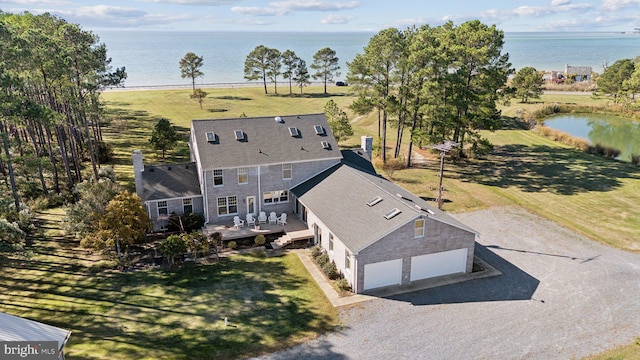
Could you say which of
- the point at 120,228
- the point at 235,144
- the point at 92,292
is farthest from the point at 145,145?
the point at 92,292

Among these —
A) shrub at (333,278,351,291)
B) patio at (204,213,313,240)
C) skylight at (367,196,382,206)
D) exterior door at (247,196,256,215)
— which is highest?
skylight at (367,196,382,206)

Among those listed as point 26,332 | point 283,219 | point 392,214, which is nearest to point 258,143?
point 283,219

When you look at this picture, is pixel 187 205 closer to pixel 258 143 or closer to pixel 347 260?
pixel 258 143

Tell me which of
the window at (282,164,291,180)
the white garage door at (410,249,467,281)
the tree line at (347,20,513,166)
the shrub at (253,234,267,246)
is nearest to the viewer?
the white garage door at (410,249,467,281)

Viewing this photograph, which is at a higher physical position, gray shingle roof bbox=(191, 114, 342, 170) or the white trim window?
gray shingle roof bbox=(191, 114, 342, 170)

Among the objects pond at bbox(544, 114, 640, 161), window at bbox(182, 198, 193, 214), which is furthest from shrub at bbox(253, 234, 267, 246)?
pond at bbox(544, 114, 640, 161)

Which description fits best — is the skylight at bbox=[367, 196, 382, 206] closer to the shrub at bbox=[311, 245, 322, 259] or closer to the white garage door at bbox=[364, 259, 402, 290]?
the white garage door at bbox=[364, 259, 402, 290]

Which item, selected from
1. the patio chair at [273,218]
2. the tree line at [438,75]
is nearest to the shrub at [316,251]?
the patio chair at [273,218]

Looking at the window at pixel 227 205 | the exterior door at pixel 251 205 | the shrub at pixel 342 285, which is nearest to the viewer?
the shrub at pixel 342 285

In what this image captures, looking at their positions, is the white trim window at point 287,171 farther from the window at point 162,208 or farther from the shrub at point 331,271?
the shrub at point 331,271
